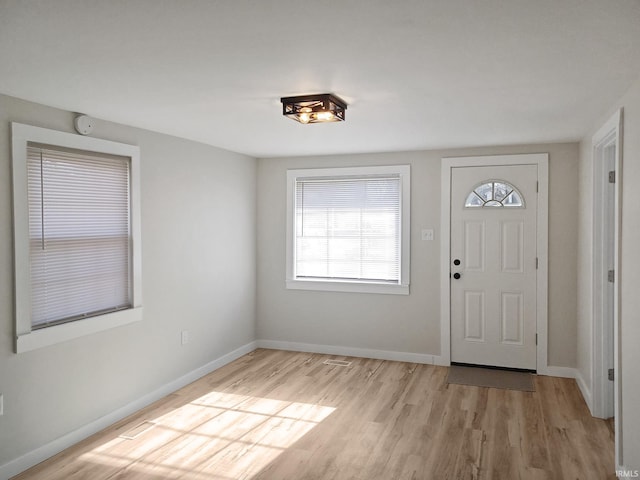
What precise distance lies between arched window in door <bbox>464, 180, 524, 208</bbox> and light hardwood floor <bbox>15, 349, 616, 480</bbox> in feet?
5.63

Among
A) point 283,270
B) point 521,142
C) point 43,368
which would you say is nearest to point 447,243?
point 521,142

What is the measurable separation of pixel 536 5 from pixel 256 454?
2.90m

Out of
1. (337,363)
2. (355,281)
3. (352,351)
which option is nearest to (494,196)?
(355,281)

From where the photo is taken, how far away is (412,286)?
17.1 ft

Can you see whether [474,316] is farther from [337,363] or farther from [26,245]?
[26,245]

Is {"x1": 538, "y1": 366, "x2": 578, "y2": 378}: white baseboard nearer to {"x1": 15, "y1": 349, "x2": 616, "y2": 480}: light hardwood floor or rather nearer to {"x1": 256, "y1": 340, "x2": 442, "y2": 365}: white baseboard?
{"x1": 15, "y1": 349, "x2": 616, "y2": 480}: light hardwood floor

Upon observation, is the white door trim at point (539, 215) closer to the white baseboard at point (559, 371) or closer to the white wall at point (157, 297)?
the white baseboard at point (559, 371)

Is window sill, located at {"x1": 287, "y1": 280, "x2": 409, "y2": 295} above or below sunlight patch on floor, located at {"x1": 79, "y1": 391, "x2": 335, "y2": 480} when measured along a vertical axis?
above

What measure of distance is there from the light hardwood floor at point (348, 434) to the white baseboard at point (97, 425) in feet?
0.18

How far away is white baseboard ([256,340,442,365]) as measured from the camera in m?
5.21

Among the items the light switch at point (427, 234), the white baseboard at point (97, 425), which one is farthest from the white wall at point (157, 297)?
the light switch at point (427, 234)

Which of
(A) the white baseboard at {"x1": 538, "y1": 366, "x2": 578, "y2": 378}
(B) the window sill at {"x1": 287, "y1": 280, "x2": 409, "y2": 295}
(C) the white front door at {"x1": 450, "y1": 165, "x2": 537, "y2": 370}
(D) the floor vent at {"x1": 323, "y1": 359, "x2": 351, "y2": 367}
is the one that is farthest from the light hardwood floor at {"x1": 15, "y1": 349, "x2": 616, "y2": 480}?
(B) the window sill at {"x1": 287, "y1": 280, "x2": 409, "y2": 295}

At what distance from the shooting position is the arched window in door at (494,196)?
485 cm

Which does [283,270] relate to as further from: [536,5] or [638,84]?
[536,5]
